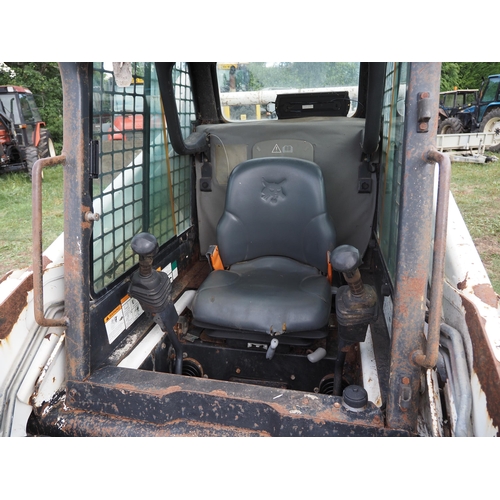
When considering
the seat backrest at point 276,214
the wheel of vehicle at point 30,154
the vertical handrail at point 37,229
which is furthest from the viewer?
the wheel of vehicle at point 30,154

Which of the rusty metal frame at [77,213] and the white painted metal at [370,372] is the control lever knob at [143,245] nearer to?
the rusty metal frame at [77,213]

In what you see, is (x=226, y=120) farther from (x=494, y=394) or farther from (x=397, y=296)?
(x=494, y=394)

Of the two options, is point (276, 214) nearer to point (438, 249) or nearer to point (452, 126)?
point (438, 249)

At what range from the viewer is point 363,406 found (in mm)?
1378

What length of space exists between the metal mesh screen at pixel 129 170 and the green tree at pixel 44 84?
10.5m

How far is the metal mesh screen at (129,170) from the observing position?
1.59m

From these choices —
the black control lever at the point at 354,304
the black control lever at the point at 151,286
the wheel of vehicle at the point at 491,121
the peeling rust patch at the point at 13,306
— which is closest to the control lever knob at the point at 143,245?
the black control lever at the point at 151,286

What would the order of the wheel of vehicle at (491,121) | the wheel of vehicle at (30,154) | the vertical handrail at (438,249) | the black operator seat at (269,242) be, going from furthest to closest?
the wheel of vehicle at (491,121) → the wheel of vehicle at (30,154) → the black operator seat at (269,242) → the vertical handrail at (438,249)

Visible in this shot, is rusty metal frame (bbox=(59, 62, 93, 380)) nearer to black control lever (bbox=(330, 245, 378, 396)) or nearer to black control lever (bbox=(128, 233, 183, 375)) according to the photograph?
→ black control lever (bbox=(128, 233, 183, 375))

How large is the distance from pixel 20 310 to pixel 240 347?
3.00ft

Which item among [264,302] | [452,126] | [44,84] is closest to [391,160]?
[264,302]

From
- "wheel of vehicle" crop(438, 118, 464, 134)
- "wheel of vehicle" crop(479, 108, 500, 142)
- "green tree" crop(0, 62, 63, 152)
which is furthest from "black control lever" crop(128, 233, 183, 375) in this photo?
"wheel of vehicle" crop(438, 118, 464, 134)

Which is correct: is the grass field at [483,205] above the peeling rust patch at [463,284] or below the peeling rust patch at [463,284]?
below

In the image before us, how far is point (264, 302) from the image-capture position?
1.87 metres
